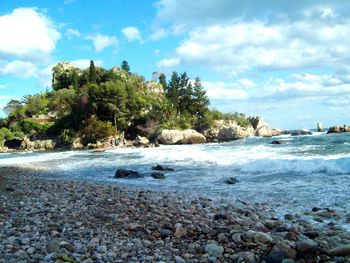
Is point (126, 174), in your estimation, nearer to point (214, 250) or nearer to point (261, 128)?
point (214, 250)

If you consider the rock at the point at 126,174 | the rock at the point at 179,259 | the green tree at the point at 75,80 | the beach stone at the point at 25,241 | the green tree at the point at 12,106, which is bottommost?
the rock at the point at 179,259

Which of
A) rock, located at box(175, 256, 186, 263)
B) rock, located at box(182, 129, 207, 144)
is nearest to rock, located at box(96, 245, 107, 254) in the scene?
rock, located at box(175, 256, 186, 263)

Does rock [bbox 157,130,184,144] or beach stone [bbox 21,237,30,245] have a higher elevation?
rock [bbox 157,130,184,144]

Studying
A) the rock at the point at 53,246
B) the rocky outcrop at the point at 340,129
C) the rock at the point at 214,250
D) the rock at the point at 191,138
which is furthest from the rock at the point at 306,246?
the rocky outcrop at the point at 340,129

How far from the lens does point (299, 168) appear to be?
19547 millimetres

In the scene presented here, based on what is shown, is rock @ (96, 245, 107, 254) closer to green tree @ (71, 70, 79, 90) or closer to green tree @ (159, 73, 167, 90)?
green tree @ (71, 70, 79, 90)

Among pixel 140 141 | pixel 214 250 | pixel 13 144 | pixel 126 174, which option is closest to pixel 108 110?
pixel 140 141

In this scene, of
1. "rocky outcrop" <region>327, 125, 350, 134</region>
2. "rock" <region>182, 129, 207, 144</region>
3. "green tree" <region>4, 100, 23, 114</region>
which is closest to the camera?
"rock" <region>182, 129, 207, 144</region>

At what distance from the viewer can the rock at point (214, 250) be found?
20.9ft

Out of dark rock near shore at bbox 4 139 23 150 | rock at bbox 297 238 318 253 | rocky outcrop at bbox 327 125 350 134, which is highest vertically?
dark rock near shore at bbox 4 139 23 150

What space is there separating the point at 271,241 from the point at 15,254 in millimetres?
4512

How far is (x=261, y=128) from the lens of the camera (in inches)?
3797

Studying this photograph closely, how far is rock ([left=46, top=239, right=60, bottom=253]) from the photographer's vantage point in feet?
21.0

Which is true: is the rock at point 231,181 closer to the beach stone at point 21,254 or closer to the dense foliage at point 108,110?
the beach stone at point 21,254
